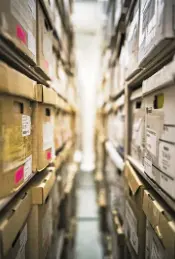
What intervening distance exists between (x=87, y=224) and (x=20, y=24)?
113 inches

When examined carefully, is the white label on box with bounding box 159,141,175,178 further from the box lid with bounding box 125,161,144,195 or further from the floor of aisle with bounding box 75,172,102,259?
the floor of aisle with bounding box 75,172,102,259

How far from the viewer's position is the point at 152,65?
92 centimetres

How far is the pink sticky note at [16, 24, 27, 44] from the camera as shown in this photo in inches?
29.7

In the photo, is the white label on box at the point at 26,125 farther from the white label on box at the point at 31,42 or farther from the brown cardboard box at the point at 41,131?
the white label on box at the point at 31,42

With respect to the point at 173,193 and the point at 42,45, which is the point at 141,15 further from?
the point at 173,193

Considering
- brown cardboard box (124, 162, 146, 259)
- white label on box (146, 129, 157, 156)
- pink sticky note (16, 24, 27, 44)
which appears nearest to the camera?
pink sticky note (16, 24, 27, 44)

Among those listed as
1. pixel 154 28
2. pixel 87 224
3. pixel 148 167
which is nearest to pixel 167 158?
pixel 148 167

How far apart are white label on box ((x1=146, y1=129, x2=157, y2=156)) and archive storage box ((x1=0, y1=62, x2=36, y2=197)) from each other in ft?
1.49

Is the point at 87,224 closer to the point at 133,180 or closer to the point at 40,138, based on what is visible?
the point at 133,180

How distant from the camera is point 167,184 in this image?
2.39ft

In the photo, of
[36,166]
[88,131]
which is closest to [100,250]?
[36,166]

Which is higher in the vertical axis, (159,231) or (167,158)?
(167,158)

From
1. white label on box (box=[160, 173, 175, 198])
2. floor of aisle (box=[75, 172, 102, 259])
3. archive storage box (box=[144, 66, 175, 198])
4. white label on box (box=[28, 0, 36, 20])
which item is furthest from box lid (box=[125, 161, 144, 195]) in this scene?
floor of aisle (box=[75, 172, 102, 259])

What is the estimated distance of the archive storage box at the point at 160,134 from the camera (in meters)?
0.70
